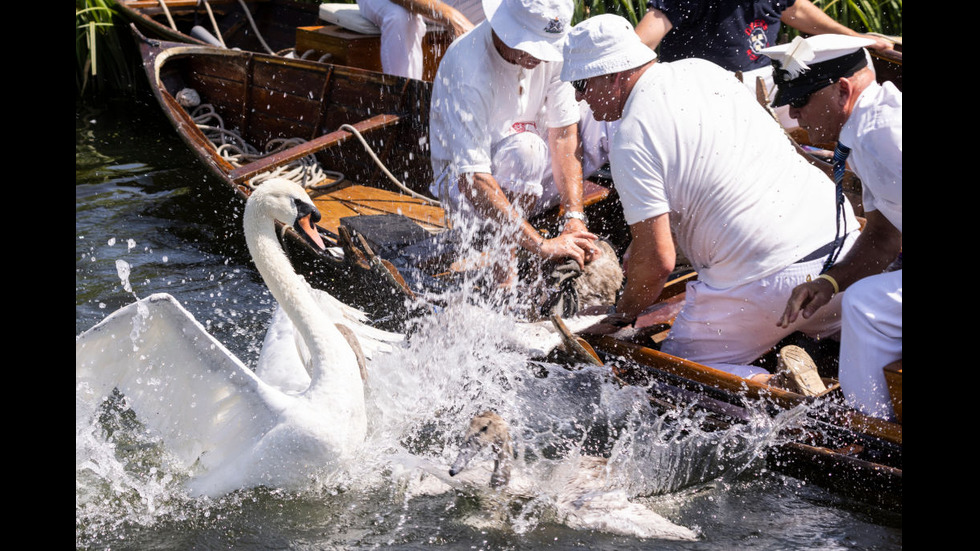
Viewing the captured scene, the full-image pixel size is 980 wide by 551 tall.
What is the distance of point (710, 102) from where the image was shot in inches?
147

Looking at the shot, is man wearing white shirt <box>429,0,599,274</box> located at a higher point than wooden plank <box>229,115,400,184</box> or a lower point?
higher

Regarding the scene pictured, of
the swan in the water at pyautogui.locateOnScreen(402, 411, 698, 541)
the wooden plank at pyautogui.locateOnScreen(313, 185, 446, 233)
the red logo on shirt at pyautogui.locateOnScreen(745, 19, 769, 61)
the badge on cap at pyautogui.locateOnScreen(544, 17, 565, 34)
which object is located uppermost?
the badge on cap at pyautogui.locateOnScreen(544, 17, 565, 34)

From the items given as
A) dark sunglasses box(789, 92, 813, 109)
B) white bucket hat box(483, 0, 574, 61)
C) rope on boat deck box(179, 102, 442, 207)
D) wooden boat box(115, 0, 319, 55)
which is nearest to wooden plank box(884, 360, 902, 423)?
dark sunglasses box(789, 92, 813, 109)

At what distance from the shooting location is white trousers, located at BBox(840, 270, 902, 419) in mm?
3150

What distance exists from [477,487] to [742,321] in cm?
129

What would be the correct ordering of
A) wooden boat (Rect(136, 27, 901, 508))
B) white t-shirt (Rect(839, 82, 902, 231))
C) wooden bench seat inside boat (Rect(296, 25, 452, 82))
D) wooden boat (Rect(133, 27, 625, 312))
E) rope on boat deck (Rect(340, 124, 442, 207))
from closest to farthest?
white t-shirt (Rect(839, 82, 902, 231))
wooden boat (Rect(136, 27, 901, 508))
wooden boat (Rect(133, 27, 625, 312))
rope on boat deck (Rect(340, 124, 442, 207))
wooden bench seat inside boat (Rect(296, 25, 452, 82))

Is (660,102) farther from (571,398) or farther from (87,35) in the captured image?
(87,35)

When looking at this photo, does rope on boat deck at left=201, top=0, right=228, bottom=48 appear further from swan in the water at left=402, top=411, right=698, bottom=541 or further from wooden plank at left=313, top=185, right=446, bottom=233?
swan in the water at left=402, top=411, right=698, bottom=541

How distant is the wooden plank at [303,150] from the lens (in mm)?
6051

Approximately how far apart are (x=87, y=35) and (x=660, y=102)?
317 inches

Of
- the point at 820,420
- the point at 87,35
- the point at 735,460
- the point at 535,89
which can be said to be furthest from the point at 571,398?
the point at 87,35

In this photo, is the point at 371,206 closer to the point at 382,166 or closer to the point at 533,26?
the point at 382,166

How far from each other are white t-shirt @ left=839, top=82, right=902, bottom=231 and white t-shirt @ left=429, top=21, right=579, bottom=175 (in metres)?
1.91

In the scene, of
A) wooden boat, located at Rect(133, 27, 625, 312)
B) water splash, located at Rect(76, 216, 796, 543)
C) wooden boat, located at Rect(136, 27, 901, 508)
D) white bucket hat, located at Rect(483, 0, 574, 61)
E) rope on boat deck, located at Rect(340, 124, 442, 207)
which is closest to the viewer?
water splash, located at Rect(76, 216, 796, 543)
